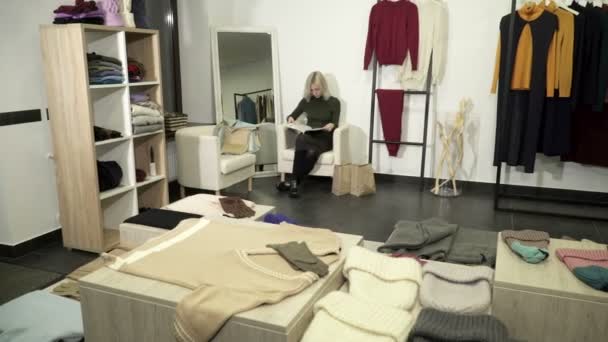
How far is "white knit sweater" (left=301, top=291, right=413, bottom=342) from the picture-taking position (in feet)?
5.05

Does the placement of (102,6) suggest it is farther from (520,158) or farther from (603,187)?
(603,187)

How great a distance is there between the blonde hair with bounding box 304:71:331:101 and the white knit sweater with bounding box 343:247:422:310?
10.8 ft

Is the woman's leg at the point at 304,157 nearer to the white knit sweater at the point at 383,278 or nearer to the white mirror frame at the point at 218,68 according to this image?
the white mirror frame at the point at 218,68

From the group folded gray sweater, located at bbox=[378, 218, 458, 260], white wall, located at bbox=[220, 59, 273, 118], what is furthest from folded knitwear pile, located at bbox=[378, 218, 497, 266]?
white wall, located at bbox=[220, 59, 273, 118]

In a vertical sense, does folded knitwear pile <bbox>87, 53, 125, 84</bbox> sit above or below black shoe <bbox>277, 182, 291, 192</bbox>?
above

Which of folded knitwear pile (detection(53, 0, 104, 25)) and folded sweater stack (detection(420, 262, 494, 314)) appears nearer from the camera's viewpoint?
folded sweater stack (detection(420, 262, 494, 314))

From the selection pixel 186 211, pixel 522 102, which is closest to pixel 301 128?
pixel 522 102

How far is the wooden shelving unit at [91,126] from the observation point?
3215mm

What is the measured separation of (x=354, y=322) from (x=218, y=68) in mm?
4384

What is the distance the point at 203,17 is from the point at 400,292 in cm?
446

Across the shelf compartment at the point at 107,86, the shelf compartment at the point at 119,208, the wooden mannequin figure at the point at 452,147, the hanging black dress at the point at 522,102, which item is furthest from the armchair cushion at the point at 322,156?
the shelf compartment at the point at 107,86

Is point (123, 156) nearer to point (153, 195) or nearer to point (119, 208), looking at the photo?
point (119, 208)

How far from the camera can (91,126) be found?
324 centimetres

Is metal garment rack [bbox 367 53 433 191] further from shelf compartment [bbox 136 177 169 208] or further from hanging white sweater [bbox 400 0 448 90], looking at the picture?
shelf compartment [bbox 136 177 169 208]
